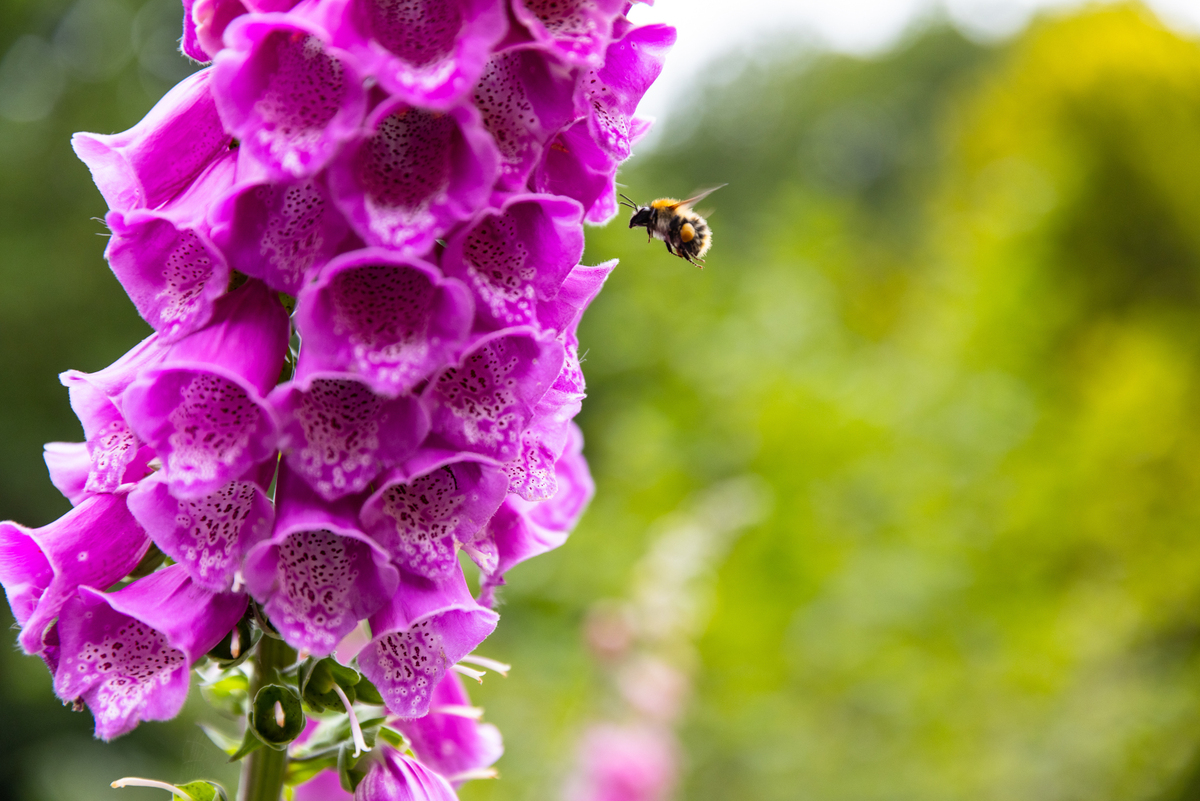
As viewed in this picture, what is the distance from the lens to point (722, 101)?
67.2 ft

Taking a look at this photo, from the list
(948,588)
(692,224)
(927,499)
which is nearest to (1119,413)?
(927,499)

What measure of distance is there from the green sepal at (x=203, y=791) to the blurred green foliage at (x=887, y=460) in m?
3.32

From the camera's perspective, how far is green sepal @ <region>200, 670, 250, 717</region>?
113cm

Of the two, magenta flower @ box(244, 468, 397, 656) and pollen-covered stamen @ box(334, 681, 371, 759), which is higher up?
magenta flower @ box(244, 468, 397, 656)

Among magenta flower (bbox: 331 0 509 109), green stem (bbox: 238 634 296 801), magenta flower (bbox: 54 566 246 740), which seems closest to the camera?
magenta flower (bbox: 331 0 509 109)

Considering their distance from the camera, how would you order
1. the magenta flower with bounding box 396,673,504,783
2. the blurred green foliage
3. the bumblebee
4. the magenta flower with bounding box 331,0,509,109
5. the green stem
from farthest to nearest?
the blurred green foliage < the bumblebee < the magenta flower with bounding box 396,673,504,783 < the green stem < the magenta flower with bounding box 331,0,509,109

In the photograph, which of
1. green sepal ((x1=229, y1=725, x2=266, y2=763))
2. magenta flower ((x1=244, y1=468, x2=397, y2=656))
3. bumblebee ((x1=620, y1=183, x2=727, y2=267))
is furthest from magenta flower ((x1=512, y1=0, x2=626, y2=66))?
bumblebee ((x1=620, y1=183, x2=727, y2=267))

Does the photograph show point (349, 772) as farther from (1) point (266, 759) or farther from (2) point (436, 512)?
(2) point (436, 512)

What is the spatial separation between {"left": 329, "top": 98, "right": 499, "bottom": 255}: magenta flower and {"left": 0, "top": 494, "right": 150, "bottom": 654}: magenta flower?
446 mm

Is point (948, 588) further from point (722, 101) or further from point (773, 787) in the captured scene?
point (722, 101)

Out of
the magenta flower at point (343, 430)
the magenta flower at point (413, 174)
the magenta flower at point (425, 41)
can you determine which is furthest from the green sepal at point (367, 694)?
the magenta flower at point (425, 41)

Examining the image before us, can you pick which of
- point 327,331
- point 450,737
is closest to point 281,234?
point 327,331

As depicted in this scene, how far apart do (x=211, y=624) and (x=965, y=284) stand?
1034 centimetres

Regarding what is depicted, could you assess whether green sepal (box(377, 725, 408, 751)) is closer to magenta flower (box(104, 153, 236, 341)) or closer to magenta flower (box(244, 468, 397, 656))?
magenta flower (box(244, 468, 397, 656))
